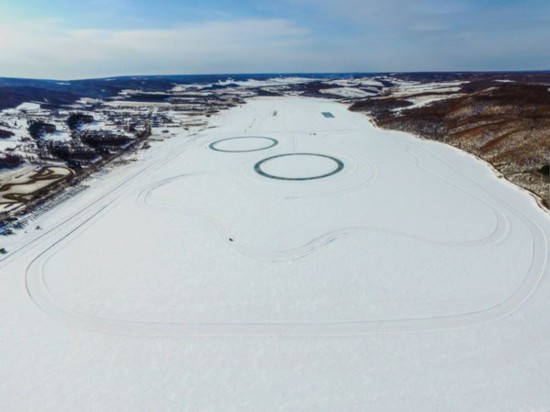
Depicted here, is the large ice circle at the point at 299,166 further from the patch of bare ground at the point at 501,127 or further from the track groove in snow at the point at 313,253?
the patch of bare ground at the point at 501,127

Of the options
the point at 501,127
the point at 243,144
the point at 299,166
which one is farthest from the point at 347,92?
the point at 299,166

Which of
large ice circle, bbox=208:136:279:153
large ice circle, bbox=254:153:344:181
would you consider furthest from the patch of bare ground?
large ice circle, bbox=208:136:279:153

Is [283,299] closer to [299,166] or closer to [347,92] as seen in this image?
[299,166]

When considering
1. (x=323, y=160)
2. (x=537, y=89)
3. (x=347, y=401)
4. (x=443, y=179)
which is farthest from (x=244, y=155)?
(x=537, y=89)

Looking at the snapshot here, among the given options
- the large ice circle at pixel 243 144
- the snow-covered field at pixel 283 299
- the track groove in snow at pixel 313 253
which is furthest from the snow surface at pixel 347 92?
the snow-covered field at pixel 283 299

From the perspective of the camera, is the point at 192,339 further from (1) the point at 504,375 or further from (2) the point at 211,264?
(1) the point at 504,375

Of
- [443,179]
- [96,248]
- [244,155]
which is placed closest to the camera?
[96,248]
